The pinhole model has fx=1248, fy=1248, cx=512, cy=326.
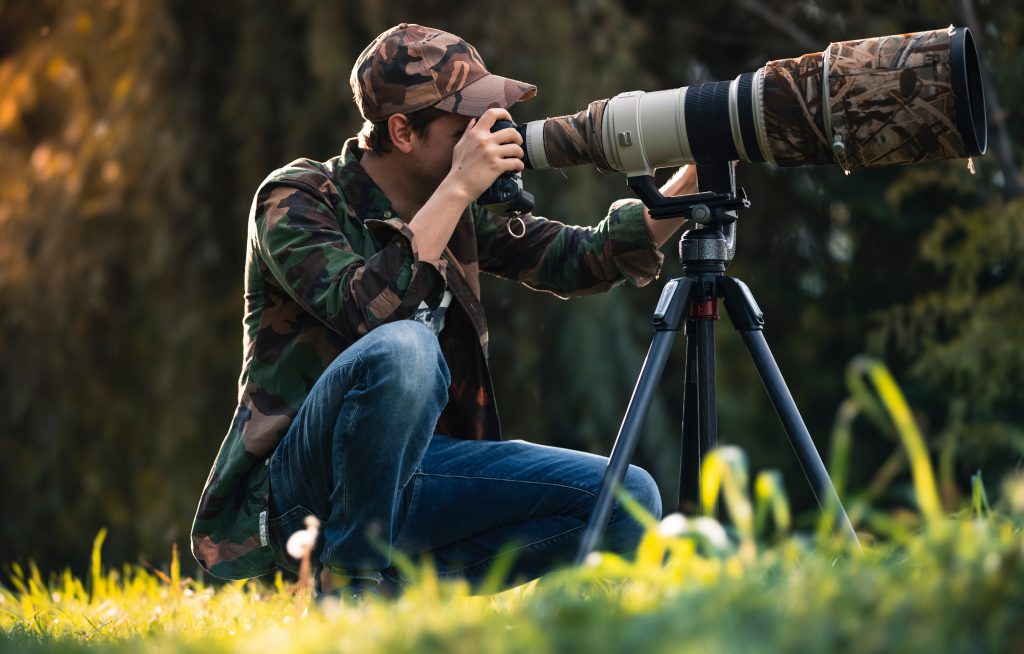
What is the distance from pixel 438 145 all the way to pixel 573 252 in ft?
1.25

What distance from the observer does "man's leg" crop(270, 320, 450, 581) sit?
2.06 metres

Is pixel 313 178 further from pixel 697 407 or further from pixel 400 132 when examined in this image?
pixel 697 407

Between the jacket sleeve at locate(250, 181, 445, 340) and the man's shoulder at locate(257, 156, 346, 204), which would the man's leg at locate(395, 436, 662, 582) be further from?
the man's shoulder at locate(257, 156, 346, 204)

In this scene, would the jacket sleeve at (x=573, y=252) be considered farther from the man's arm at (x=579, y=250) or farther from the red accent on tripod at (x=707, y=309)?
the red accent on tripod at (x=707, y=309)

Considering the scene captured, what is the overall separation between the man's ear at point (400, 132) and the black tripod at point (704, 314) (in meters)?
0.48

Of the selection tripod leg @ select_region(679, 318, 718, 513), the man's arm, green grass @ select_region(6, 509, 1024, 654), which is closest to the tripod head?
Result: tripod leg @ select_region(679, 318, 718, 513)

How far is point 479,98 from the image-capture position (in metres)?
2.38

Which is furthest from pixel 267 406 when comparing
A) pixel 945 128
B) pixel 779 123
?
pixel 945 128

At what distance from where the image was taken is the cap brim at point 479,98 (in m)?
2.37

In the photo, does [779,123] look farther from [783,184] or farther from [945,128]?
[783,184]

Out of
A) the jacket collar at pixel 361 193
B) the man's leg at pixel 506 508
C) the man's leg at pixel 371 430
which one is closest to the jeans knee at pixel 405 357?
the man's leg at pixel 371 430

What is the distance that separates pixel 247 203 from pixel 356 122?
1.61 feet

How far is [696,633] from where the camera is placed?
44.9 inches

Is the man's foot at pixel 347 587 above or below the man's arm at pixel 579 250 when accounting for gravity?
below
